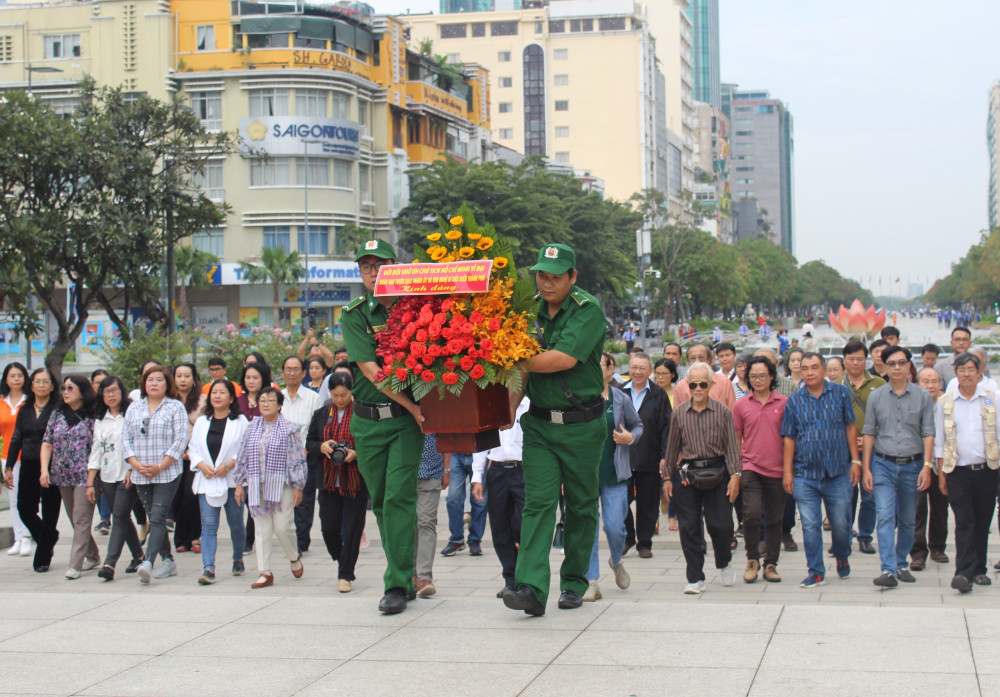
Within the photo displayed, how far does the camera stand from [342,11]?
56.8 meters

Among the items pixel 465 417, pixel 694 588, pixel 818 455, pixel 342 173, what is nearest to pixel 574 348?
pixel 465 417

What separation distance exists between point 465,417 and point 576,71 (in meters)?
115

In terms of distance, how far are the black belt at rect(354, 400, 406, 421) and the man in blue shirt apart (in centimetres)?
326

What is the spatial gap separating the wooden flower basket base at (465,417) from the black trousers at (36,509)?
15.4ft

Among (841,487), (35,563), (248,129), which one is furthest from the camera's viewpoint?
(248,129)

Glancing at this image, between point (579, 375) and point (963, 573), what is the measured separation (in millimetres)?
3563

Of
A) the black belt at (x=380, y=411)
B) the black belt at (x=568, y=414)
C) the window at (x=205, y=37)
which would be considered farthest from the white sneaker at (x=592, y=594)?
the window at (x=205, y=37)

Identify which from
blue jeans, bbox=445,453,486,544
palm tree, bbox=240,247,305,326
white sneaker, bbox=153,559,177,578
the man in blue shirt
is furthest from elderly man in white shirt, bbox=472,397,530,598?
palm tree, bbox=240,247,305,326

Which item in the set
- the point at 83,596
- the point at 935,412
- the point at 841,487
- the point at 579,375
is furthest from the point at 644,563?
the point at 83,596

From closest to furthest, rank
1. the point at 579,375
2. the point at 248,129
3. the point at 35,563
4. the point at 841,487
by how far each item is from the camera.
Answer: the point at 579,375 < the point at 841,487 < the point at 35,563 < the point at 248,129

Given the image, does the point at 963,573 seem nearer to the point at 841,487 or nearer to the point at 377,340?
the point at 841,487

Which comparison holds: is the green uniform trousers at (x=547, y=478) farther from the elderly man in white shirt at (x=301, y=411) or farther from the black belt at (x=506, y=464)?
the elderly man in white shirt at (x=301, y=411)

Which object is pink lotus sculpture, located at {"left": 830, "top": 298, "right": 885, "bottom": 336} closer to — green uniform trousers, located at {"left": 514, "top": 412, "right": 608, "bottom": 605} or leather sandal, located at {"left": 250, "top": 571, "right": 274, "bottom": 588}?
leather sandal, located at {"left": 250, "top": 571, "right": 274, "bottom": 588}

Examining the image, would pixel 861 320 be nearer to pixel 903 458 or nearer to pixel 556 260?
pixel 903 458
